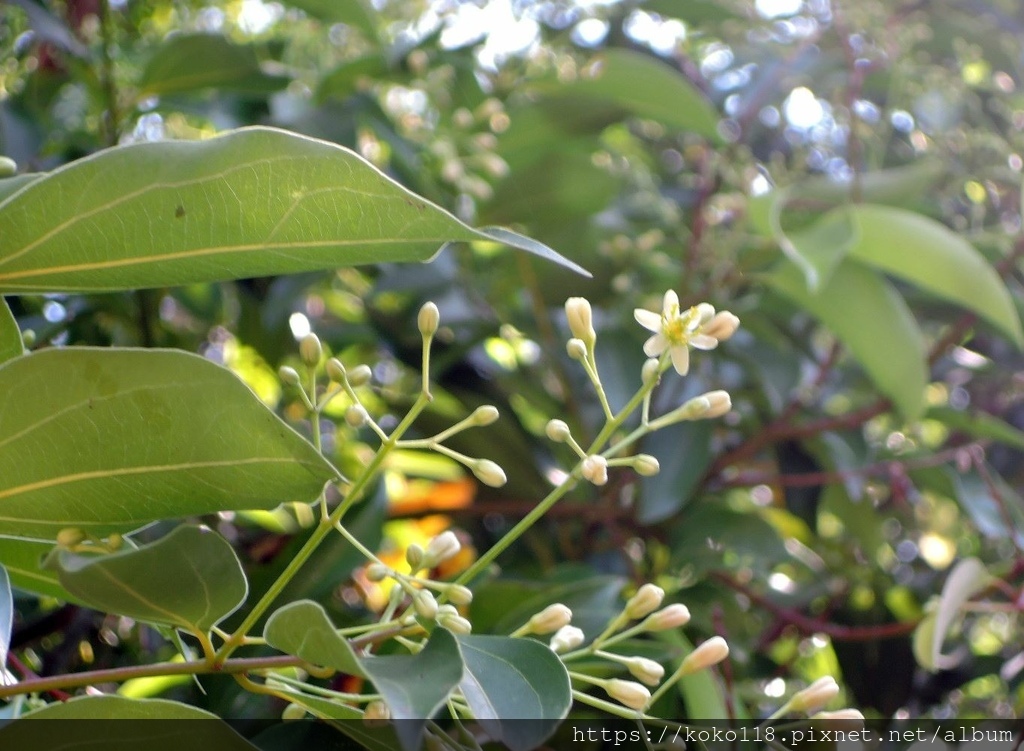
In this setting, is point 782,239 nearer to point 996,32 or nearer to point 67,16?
point 996,32

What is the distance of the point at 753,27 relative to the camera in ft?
4.87

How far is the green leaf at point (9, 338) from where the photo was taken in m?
0.52

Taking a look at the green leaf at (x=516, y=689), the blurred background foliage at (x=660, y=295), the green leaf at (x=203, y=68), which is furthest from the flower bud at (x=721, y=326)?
the green leaf at (x=203, y=68)

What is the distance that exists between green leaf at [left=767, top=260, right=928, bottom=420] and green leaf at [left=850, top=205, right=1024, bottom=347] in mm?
31

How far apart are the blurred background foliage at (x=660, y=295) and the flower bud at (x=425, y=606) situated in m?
0.37

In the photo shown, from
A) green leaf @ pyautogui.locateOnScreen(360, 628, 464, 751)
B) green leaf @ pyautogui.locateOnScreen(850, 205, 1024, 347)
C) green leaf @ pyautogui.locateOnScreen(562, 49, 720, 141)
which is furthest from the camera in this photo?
green leaf @ pyautogui.locateOnScreen(562, 49, 720, 141)

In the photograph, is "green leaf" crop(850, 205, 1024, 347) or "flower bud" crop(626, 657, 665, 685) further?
"green leaf" crop(850, 205, 1024, 347)

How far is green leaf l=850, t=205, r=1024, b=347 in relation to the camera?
1004 millimetres

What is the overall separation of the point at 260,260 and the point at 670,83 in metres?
0.75

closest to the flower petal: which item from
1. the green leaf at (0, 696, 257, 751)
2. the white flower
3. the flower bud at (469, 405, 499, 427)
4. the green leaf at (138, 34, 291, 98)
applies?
the white flower

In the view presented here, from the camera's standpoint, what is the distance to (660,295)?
1273mm

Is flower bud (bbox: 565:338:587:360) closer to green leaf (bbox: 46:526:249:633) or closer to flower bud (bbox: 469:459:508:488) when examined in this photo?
flower bud (bbox: 469:459:508:488)

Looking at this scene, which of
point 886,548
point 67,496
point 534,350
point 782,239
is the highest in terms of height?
point 67,496

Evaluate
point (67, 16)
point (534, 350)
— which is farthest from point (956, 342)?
point (67, 16)
